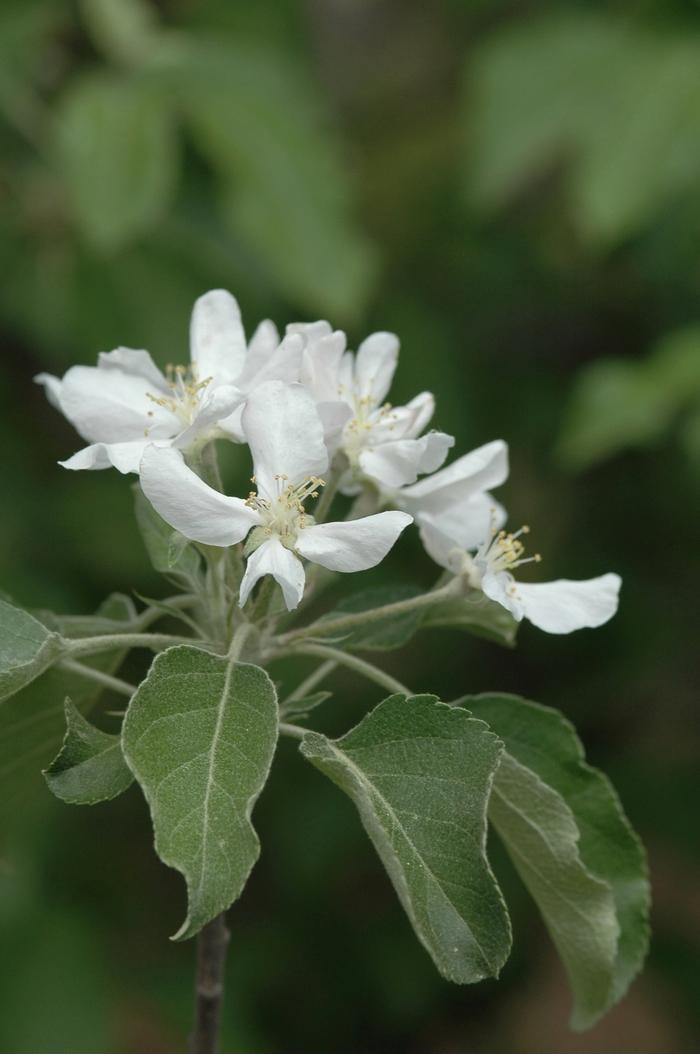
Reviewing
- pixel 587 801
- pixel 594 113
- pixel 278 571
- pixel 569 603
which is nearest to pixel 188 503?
pixel 278 571

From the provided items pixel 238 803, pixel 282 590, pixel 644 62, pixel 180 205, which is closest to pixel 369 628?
pixel 282 590

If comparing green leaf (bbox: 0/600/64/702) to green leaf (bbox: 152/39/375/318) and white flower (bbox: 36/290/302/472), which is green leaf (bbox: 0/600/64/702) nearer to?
white flower (bbox: 36/290/302/472)

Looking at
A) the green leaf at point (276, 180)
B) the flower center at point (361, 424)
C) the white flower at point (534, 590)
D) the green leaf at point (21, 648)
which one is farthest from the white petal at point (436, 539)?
the green leaf at point (276, 180)

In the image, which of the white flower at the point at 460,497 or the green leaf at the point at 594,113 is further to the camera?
the green leaf at the point at 594,113

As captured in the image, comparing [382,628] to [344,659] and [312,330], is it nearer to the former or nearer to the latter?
[344,659]

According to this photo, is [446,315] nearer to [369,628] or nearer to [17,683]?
[369,628]

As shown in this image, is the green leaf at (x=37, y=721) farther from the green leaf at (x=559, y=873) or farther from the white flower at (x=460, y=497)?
the green leaf at (x=559, y=873)

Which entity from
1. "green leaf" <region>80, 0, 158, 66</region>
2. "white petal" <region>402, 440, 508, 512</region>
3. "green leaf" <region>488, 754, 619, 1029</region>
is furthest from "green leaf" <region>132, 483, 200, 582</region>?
"green leaf" <region>80, 0, 158, 66</region>
